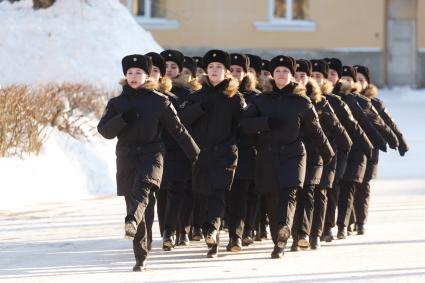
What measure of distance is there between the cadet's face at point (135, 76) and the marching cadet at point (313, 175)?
6.44 feet

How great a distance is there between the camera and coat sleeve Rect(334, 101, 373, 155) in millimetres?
14219

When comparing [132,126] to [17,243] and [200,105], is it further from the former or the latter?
[17,243]

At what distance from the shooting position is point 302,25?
117 feet

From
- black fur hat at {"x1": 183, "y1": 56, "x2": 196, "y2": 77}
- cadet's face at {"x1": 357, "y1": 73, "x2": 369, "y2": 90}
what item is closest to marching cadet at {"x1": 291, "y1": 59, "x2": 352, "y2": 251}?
black fur hat at {"x1": 183, "y1": 56, "x2": 196, "y2": 77}

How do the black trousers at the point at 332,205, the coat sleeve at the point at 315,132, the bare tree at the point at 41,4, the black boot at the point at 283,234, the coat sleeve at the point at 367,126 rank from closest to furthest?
the black boot at the point at 283,234
the coat sleeve at the point at 315,132
the black trousers at the point at 332,205
the coat sleeve at the point at 367,126
the bare tree at the point at 41,4

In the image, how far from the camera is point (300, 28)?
1400 inches

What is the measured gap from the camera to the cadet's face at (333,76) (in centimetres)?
1492

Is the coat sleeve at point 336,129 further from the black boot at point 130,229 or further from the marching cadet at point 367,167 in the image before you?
the black boot at point 130,229

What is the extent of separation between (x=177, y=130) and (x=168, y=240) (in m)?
1.64

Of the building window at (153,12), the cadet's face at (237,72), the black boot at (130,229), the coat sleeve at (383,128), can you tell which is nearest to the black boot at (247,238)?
the cadet's face at (237,72)

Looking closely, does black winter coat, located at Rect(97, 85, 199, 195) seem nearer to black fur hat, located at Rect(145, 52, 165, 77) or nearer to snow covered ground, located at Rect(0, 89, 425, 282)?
snow covered ground, located at Rect(0, 89, 425, 282)

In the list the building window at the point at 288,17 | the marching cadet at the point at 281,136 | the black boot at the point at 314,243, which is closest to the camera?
the marching cadet at the point at 281,136

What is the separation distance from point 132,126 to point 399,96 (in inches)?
915

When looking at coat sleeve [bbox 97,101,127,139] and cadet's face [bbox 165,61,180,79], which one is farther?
cadet's face [bbox 165,61,180,79]
